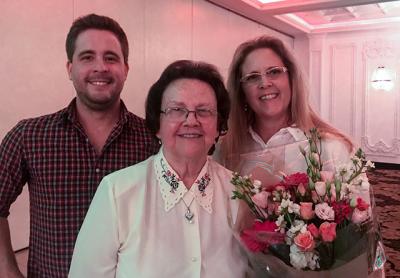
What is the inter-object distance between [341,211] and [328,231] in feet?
0.25

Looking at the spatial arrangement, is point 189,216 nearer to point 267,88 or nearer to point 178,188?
point 178,188

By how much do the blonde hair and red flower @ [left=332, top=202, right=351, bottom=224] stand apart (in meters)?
0.85

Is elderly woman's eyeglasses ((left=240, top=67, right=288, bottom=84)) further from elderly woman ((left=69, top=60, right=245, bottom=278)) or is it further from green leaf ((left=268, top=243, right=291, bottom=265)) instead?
green leaf ((left=268, top=243, right=291, bottom=265))

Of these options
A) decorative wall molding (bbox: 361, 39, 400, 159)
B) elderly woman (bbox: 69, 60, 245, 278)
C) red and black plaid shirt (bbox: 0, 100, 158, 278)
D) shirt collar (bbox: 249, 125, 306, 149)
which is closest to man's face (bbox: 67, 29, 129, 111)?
red and black plaid shirt (bbox: 0, 100, 158, 278)

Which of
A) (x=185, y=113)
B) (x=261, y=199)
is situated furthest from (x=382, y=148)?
(x=261, y=199)

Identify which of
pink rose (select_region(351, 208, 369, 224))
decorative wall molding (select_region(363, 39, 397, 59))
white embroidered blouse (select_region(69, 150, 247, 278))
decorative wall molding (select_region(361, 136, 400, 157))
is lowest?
decorative wall molding (select_region(361, 136, 400, 157))

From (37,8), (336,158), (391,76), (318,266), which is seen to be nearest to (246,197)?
(318,266)

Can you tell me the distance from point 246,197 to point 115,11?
14.5 ft

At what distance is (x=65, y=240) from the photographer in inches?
61.2

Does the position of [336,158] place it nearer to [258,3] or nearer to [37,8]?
[37,8]

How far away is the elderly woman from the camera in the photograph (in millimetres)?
1145

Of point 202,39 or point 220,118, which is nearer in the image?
point 220,118

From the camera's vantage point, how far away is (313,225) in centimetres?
89

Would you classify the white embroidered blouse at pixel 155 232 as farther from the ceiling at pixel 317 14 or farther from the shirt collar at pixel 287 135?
the ceiling at pixel 317 14
